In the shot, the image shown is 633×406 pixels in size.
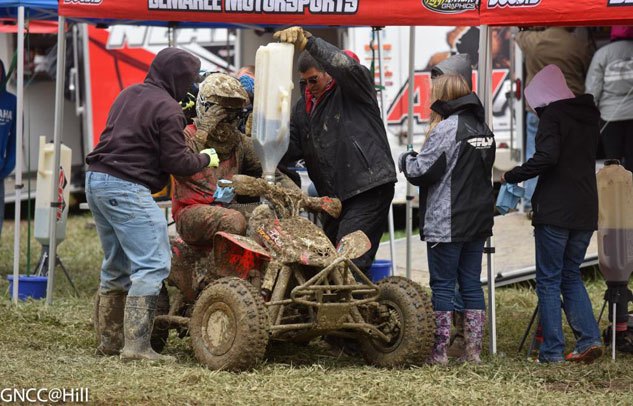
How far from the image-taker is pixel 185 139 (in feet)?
22.9

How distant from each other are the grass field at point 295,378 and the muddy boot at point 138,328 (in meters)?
0.12

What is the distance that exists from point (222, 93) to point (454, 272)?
1.81 m

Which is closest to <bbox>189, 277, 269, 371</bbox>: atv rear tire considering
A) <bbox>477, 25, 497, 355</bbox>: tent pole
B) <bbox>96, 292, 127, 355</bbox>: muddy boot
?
<bbox>96, 292, 127, 355</bbox>: muddy boot

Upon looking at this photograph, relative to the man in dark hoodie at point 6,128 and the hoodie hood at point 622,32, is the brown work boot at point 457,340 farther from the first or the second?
the man in dark hoodie at point 6,128

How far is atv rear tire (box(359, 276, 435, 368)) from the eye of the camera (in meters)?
6.64

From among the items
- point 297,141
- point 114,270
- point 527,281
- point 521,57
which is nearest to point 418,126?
point 521,57

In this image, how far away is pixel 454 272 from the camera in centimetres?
703

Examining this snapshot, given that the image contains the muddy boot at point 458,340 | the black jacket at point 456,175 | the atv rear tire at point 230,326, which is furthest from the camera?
the muddy boot at point 458,340

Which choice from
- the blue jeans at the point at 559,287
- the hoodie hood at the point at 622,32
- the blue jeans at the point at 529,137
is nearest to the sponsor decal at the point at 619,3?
the blue jeans at the point at 559,287

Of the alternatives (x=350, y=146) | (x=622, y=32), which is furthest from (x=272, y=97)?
(x=622, y=32)

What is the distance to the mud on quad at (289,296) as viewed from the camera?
6348 millimetres

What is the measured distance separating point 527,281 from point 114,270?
4742 millimetres

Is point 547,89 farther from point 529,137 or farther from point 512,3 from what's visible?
point 529,137

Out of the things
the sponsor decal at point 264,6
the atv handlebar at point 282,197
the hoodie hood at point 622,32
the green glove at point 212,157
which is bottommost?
the atv handlebar at point 282,197
